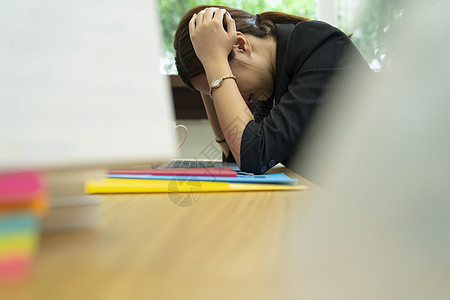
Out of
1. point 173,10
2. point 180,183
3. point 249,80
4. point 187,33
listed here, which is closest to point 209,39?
point 187,33

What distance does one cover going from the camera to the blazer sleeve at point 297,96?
830 mm

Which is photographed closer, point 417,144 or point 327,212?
point 327,212

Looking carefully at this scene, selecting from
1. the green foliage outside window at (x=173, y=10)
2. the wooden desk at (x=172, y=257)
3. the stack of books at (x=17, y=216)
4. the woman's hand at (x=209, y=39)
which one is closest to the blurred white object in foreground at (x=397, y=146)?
the wooden desk at (x=172, y=257)

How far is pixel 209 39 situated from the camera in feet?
3.12

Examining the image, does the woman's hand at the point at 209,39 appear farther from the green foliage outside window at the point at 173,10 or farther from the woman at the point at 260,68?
the green foliage outside window at the point at 173,10

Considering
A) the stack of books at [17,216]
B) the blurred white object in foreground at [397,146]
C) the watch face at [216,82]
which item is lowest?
the blurred white object in foreground at [397,146]

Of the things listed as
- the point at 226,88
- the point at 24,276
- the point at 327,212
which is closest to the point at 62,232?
the point at 24,276

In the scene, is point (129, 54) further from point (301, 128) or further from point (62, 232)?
point (301, 128)

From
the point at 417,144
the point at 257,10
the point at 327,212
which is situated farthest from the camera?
the point at 257,10

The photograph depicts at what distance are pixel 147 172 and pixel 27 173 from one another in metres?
0.43

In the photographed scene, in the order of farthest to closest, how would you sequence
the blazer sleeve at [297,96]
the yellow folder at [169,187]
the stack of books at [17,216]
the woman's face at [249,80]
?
the woman's face at [249,80] → the blazer sleeve at [297,96] → the yellow folder at [169,187] → the stack of books at [17,216]

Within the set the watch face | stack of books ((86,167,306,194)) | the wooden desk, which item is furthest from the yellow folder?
the watch face

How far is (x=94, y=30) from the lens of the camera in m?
0.22

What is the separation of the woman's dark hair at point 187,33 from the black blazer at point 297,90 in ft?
0.50
